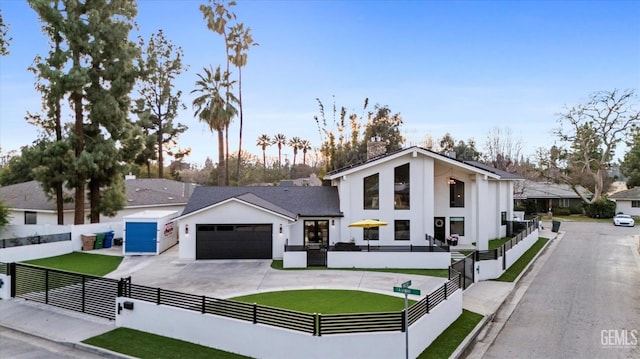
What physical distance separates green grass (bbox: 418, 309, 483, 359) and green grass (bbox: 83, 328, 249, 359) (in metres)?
4.75

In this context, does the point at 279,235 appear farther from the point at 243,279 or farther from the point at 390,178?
the point at 390,178

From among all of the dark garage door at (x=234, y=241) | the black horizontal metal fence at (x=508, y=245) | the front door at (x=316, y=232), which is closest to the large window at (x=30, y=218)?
the dark garage door at (x=234, y=241)

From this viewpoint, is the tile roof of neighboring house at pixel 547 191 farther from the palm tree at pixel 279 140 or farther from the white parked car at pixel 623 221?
the palm tree at pixel 279 140

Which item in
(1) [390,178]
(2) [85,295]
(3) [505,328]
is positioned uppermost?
(1) [390,178]

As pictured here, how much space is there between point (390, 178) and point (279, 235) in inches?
289

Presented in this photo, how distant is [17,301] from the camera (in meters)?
14.2

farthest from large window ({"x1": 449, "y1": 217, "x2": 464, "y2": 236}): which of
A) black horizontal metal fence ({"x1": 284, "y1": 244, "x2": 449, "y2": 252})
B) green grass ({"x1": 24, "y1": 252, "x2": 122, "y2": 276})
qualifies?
green grass ({"x1": 24, "y1": 252, "x2": 122, "y2": 276})

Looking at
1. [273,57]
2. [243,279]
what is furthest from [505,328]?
[273,57]

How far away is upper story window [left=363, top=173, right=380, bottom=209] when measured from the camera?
78.8ft

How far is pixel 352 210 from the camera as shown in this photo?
78.6 feet

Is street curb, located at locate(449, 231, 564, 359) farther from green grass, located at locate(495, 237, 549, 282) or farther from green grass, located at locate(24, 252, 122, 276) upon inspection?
green grass, located at locate(24, 252, 122, 276)

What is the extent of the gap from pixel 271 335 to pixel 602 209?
173 ft

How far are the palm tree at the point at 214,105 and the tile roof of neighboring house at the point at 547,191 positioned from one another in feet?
121

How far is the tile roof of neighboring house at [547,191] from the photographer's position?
177ft
